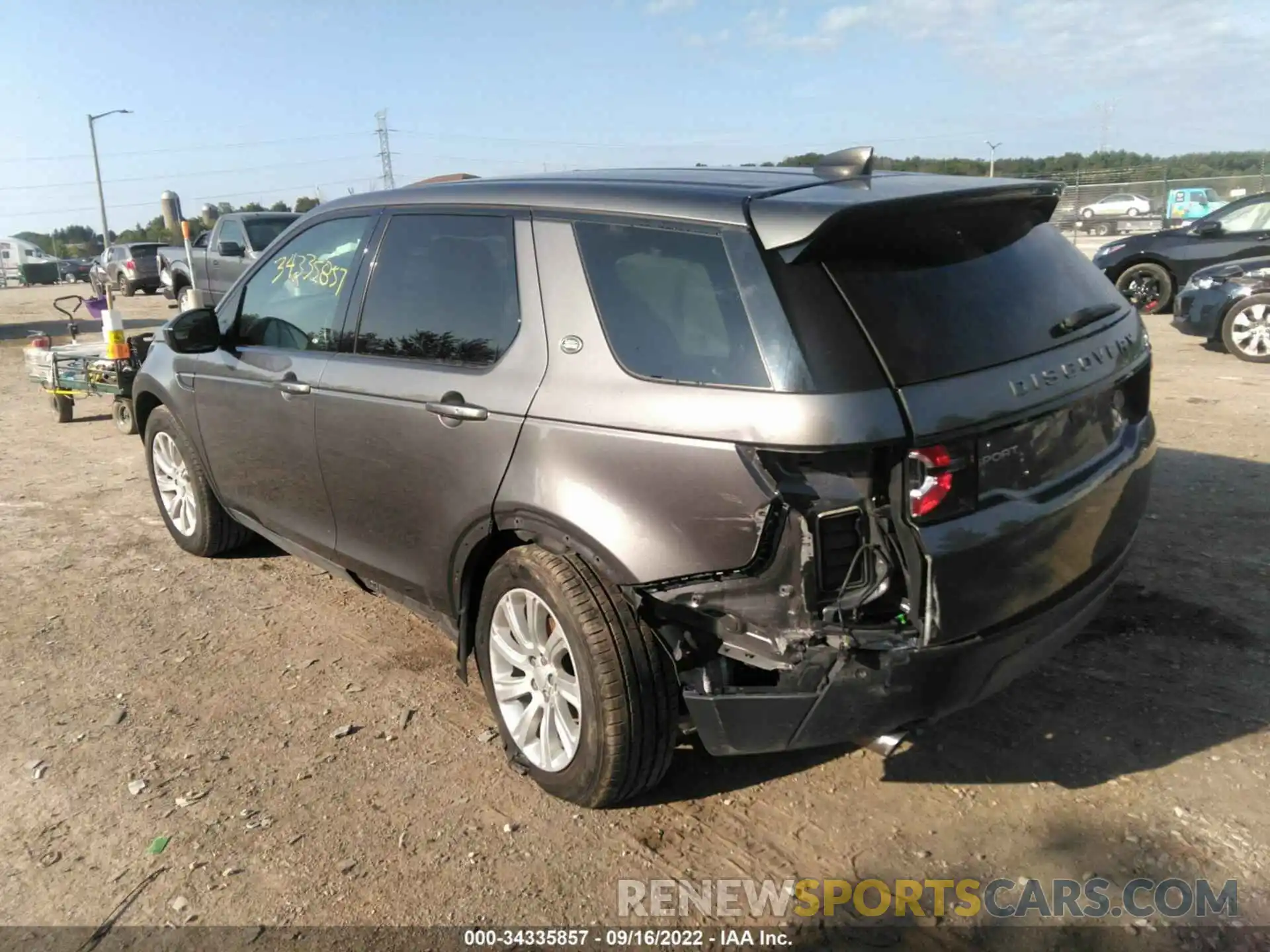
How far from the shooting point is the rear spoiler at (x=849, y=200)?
2.42m

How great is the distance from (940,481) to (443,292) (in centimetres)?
187

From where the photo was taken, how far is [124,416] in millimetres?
8625

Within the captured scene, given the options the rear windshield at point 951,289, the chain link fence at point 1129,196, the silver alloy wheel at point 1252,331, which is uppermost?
the chain link fence at point 1129,196

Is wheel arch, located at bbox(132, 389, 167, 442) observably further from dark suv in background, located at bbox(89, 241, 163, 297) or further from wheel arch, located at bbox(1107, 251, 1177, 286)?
dark suv in background, located at bbox(89, 241, 163, 297)

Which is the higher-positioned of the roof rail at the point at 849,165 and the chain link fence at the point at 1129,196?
the chain link fence at the point at 1129,196

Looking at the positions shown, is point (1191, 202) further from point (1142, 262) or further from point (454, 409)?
point (454, 409)

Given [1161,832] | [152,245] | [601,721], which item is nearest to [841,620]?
[601,721]

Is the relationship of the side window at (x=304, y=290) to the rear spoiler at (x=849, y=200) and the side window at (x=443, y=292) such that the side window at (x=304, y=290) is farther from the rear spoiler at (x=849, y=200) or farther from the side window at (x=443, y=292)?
the rear spoiler at (x=849, y=200)

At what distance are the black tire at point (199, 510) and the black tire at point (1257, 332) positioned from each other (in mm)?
9830

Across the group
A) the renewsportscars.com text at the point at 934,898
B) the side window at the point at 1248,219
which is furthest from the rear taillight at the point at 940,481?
the side window at the point at 1248,219

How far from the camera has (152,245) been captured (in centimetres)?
2692

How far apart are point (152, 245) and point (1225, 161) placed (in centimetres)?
4375

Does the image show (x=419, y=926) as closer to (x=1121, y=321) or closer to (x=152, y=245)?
(x=1121, y=321)

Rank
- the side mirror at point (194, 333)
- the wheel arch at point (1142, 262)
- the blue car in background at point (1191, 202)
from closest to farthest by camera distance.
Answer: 1. the side mirror at point (194, 333)
2. the wheel arch at point (1142, 262)
3. the blue car in background at point (1191, 202)
